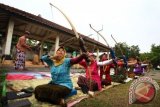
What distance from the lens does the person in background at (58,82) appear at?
5.46 meters

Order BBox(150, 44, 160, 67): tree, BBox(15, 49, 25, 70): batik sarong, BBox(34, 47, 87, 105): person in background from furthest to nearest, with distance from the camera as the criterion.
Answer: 1. BBox(150, 44, 160, 67): tree
2. BBox(15, 49, 25, 70): batik sarong
3. BBox(34, 47, 87, 105): person in background

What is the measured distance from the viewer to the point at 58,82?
591 cm

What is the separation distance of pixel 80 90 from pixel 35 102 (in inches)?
92.7

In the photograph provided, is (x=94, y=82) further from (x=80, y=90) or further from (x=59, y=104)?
(x=59, y=104)

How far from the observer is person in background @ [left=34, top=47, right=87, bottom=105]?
215 inches

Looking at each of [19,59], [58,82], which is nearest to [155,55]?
[19,59]

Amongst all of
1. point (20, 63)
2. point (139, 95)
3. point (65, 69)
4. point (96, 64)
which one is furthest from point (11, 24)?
point (139, 95)

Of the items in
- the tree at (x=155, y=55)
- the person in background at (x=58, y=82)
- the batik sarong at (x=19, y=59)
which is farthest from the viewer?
the tree at (x=155, y=55)

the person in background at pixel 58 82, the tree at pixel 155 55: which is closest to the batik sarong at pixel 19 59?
the person in background at pixel 58 82

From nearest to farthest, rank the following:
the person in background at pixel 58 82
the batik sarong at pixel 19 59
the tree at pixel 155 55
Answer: the person in background at pixel 58 82
the batik sarong at pixel 19 59
the tree at pixel 155 55

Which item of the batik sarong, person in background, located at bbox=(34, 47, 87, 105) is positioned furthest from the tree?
person in background, located at bbox=(34, 47, 87, 105)

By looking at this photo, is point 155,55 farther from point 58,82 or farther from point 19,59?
point 58,82

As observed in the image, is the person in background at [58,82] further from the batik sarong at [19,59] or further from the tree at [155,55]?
the tree at [155,55]

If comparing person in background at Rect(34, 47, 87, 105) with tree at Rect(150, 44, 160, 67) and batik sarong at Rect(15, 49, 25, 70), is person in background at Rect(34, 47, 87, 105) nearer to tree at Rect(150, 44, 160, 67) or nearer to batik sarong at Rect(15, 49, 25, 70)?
batik sarong at Rect(15, 49, 25, 70)
